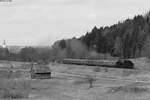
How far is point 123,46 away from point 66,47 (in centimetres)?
5549

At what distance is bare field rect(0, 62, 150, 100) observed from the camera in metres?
35.1

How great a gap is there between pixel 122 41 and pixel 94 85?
107 metres

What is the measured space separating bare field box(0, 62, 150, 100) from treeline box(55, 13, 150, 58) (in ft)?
154

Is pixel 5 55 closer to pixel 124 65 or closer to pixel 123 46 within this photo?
pixel 123 46

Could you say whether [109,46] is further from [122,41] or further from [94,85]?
[94,85]

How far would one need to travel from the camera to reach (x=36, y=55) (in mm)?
187625

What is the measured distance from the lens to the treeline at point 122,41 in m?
149

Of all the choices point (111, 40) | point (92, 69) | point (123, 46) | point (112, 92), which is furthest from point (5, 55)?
point (112, 92)

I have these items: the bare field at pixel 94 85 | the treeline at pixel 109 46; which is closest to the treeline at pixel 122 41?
the treeline at pixel 109 46

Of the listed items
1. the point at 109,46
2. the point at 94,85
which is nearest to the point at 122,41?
the point at 109,46

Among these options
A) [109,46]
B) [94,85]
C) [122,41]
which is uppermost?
[122,41]

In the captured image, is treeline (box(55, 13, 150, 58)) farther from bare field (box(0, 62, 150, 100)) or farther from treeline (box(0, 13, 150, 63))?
bare field (box(0, 62, 150, 100))

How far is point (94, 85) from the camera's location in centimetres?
5191

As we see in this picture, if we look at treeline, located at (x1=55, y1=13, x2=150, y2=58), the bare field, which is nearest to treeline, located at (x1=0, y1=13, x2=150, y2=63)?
treeline, located at (x1=55, y1=13, x2=150, y2=58)
